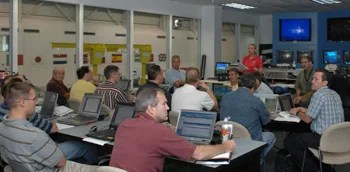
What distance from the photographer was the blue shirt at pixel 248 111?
4074 mm

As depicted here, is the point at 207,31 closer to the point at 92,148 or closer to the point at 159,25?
the point at 159,25

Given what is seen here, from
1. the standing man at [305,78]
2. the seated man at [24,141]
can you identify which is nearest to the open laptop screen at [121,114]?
the seated man at [24,141]

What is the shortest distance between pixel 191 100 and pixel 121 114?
1.24 metres

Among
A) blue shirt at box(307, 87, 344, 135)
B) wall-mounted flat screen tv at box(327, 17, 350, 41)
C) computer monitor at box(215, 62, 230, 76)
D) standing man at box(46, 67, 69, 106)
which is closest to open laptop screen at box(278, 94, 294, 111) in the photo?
blue shirt at box(307, 87, 344, 135)

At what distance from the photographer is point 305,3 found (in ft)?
39.0

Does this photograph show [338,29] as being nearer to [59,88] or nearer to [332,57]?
[332,57]

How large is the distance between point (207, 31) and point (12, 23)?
19.9 ft

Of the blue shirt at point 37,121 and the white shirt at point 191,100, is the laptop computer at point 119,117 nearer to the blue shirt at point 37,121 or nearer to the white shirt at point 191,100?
the blue shirt at point 37,121

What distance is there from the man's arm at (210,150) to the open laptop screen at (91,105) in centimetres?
195

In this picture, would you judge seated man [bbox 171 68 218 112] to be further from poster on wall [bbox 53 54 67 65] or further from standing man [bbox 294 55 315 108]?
poster on wall [bbox 53 54 67 65]

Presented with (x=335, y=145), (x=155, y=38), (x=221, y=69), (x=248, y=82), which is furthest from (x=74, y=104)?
(x=155, y=38)

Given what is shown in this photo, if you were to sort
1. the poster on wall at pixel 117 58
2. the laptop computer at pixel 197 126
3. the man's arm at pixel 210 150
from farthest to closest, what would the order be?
1. the poster on wall at pixel 117 58
2. the laptop computer at pixel 197 126
3. the man's arm at pixel 210 150

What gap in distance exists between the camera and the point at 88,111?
179 inches

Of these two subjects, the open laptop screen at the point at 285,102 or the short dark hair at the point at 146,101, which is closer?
the short dark hair at the point at 146,101
